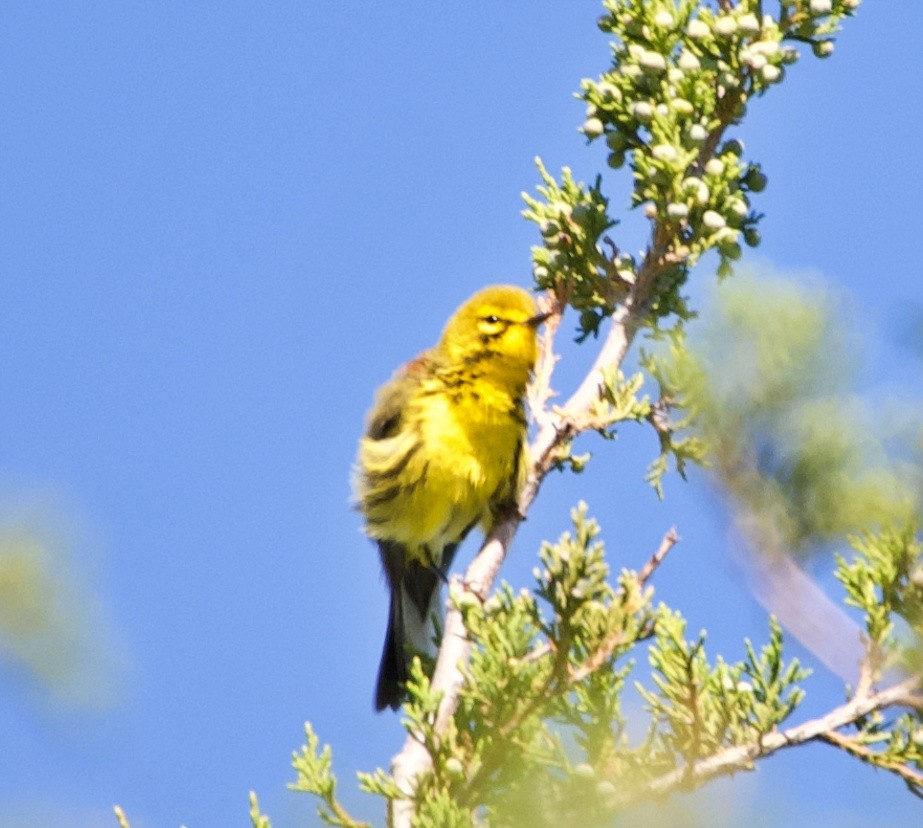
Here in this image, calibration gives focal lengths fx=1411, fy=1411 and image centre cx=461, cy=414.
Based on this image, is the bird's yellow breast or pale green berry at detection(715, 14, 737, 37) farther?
the bird's yellow breast

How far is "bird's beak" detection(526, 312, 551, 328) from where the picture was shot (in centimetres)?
396

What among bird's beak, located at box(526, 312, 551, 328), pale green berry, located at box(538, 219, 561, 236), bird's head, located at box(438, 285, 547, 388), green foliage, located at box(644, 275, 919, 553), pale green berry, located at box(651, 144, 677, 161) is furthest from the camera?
bird's head, located at box(438, 285, 547, 388)

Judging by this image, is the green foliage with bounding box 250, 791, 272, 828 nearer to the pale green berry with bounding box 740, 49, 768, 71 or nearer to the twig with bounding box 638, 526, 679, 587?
the twig with bounding box 638, 526, 679, 587

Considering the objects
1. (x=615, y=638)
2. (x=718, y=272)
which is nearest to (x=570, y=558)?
(x=615, y=638)

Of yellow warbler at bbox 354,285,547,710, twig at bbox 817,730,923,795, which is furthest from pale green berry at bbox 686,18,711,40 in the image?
twig at bbox 817,730,923,795

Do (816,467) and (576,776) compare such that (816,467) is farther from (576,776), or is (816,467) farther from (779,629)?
(576,776)

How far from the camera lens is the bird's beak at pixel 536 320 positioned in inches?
156

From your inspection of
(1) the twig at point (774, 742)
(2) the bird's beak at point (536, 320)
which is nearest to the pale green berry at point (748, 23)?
(2) the bird's beak at point (536, 320)

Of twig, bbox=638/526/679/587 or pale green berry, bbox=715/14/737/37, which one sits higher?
pale green berry, bbox=715/14/737/37

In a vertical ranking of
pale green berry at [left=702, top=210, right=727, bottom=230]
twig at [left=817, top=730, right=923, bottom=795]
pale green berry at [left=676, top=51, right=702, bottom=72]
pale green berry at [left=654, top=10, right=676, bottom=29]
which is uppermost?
pale green berry at [left=654, top=10, right=676, bottom=29]

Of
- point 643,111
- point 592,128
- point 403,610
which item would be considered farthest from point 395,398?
point 643,111

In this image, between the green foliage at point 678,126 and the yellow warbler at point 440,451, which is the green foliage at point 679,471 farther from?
the yellow warbler at point 440,451

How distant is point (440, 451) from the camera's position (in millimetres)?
4535

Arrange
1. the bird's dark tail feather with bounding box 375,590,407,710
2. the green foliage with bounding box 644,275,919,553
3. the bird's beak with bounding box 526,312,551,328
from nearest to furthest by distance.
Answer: the green foliage with bounding box 644,275,919,553 → the bird's beak with bounding box 526,312,551,328 → the bird's dark tail feather with bounding box 375,590,407,710
